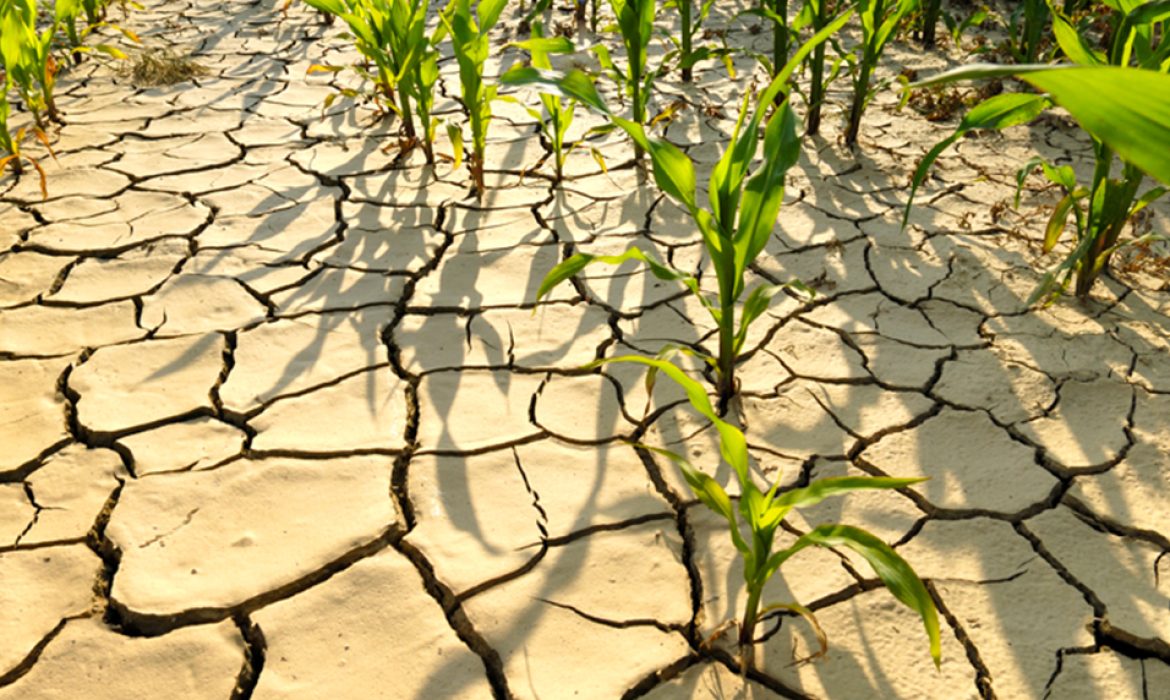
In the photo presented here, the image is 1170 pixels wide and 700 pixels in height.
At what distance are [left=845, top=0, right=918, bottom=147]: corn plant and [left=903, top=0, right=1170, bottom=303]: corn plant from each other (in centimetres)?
70

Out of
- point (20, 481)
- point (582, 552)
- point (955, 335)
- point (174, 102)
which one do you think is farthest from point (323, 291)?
point (174, 102)

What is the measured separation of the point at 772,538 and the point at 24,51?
120 inches

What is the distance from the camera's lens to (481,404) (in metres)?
1.82

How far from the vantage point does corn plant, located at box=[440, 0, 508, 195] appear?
248cm

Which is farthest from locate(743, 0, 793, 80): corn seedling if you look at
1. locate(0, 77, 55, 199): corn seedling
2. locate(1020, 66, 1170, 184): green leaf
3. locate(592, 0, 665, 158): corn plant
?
locate(1020, 66, 1170, 184): green leaf

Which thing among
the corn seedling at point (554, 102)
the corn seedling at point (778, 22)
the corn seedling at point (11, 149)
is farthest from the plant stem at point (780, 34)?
the corn seedling at point (11, 149)

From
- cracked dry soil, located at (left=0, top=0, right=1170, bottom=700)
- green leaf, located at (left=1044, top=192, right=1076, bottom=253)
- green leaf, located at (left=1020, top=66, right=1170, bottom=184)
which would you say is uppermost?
green leaf, located at (left=1020, top=66, right=1170, bottom=184)

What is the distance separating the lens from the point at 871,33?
2646 millimetres

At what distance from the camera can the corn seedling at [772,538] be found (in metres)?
→ 1.07

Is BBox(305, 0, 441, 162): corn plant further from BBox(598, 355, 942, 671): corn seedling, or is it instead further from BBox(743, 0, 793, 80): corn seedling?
BBox(598, 355, 942, 671): corn seedling

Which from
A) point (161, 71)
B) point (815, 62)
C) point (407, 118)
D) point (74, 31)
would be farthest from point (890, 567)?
point (74, 31)

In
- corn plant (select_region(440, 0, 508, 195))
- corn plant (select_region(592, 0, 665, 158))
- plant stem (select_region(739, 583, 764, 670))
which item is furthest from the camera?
corn plant (select_region(592, 0, 665, 158))

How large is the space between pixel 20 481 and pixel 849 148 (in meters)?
2.52

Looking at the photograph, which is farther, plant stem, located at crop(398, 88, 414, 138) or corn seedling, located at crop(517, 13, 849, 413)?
plant stem, located at crop(398, 88, 414, 138)
